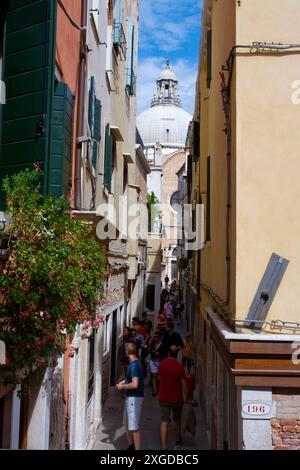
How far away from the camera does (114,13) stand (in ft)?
37.8

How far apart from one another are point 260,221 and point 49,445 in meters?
3.71

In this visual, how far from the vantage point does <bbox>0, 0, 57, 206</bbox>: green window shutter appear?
540cm

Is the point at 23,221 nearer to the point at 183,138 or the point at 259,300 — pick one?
the point at 259,300

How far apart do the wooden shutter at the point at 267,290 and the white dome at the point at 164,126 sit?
79.7 m

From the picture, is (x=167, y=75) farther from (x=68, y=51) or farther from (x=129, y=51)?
(x=68, y=51)

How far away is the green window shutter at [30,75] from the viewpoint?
5.40 metres

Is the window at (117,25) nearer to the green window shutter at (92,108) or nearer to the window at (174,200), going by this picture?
the green window shutter at (92,108)

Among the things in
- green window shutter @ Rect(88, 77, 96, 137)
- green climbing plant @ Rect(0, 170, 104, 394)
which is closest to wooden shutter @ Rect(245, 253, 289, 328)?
green climbing plant @ Rect(0, 170, 104, 394)

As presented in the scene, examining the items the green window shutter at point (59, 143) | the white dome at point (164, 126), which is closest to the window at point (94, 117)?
the green window shutter at point (59, 143)

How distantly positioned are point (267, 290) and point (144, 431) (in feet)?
19.4

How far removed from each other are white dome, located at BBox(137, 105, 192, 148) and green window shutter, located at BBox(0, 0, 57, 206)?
7913 centimetres

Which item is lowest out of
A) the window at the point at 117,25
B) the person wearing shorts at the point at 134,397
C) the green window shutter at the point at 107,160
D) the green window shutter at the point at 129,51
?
the person wearing shorts at the point at 134,397

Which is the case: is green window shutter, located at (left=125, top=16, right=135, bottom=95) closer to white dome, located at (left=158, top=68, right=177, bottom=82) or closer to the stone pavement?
the stone pavement

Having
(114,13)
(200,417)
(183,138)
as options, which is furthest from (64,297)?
(183,138)
